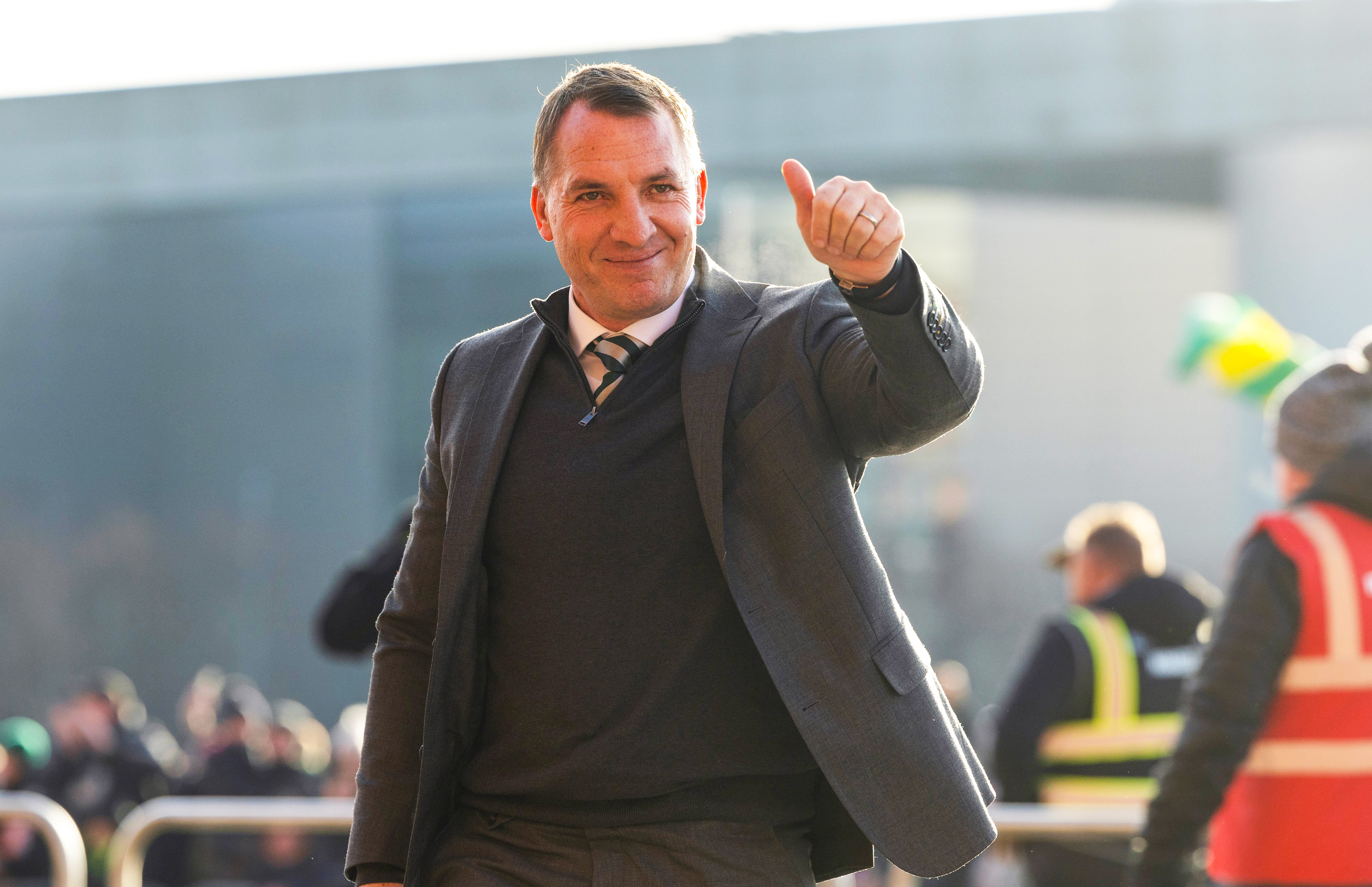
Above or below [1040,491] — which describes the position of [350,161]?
above

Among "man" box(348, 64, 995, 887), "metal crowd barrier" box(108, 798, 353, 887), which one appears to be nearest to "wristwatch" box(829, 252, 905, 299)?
"man" box(348, 64, 995, 887)

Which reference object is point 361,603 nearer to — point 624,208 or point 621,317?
point 621,317

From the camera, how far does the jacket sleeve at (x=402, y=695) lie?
2180 millimetres

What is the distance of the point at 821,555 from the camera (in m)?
1.94

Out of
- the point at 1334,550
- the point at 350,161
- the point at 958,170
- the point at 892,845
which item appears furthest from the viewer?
the point at 350,161

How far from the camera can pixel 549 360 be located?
2207 millimetres

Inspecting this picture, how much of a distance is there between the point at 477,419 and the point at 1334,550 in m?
1.84

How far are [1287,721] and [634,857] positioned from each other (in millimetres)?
1687

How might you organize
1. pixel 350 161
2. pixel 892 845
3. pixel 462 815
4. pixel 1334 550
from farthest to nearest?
pixel 350 161, pixel 1334 550, pixel 462 815, pixel 892 845

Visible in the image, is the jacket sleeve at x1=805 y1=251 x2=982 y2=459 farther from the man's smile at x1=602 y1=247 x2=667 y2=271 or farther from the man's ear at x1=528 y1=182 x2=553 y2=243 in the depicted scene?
the man's ear at x1=528 y1=182 x2=553 y2=243

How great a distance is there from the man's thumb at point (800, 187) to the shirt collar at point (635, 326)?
37cm

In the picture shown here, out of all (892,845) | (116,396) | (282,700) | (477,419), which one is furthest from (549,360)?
(116,396)

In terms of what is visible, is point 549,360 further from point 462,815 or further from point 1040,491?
point 1040,491

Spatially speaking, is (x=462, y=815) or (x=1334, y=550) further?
→ (x=1334, y=550)
